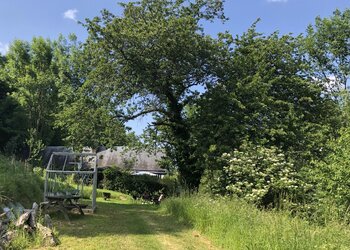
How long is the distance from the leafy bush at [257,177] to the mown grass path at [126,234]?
8.91 feet

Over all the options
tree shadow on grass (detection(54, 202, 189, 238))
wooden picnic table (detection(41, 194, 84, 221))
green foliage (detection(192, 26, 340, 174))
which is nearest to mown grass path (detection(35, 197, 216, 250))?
tree shadow on grass (detection(54, 202, 189, 238))

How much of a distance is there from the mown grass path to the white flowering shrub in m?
2.71

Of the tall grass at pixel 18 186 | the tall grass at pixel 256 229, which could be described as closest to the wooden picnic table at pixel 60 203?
the tall grass at pixel 18 186

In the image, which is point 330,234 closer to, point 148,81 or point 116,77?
point 148,81

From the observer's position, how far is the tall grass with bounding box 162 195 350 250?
663 cm

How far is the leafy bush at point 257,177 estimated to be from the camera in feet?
44.3

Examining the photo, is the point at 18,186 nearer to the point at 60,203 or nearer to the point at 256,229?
the point at 60,203

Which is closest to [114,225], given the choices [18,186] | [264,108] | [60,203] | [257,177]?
[60,203]

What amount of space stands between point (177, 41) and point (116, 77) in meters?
3.94

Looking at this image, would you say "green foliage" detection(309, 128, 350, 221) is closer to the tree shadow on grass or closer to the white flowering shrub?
the white flowering shrub

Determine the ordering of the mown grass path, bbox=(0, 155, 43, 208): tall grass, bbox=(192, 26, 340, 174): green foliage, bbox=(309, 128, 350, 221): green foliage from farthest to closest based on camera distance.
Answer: bbox=(192, 26, 340, 174): green foliage < bbox=(0, 155, 43, 208): tall grass < bbox=(309, 128, 350, 221): green foliage < the mown grass path

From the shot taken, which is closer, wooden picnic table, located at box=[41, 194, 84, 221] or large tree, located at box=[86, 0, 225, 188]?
wooden picnic table, located at box=[41, 194, 84, 221]

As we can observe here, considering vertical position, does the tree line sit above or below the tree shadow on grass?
above

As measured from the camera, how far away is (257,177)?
14.2 m
